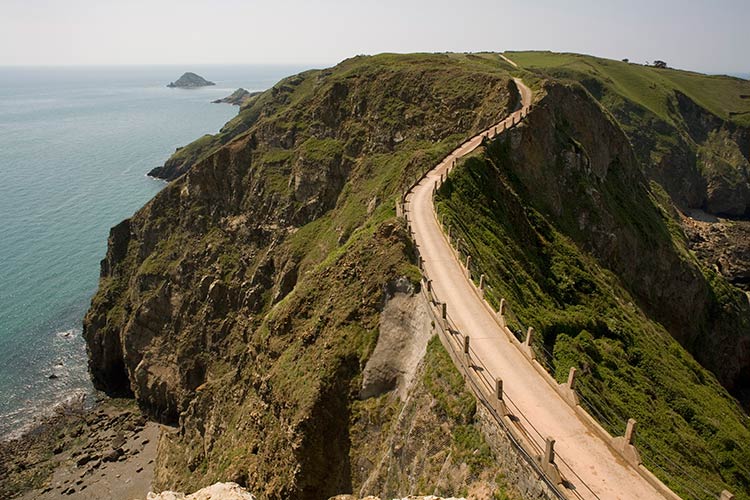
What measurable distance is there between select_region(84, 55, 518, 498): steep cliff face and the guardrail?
737cm

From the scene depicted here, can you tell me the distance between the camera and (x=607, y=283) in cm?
5419

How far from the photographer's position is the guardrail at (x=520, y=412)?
2014 centimetres

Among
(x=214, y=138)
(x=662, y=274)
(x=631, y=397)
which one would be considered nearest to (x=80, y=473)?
(x=631, y=397)

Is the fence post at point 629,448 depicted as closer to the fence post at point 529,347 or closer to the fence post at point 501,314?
the fence post at point 529,347

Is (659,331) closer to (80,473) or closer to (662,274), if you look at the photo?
(662,274)

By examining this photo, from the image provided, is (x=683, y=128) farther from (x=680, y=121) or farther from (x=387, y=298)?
(x=387, y=298)

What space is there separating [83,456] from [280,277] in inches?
1351

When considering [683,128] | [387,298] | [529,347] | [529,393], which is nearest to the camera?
[529,393]

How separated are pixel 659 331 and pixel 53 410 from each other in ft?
268

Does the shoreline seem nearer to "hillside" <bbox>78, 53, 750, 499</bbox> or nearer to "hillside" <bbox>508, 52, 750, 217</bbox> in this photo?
"hillside" <bbox>78, 53, 750, 499</bbox>

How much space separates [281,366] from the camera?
41375 millimetres

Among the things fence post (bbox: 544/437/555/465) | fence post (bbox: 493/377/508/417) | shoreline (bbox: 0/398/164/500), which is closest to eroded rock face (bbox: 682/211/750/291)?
fence post (bbox: 493/377/508/417)

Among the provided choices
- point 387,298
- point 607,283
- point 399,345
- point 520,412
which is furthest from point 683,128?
point 520,412

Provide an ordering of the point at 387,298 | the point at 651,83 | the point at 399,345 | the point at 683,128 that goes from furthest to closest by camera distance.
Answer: the point at 651,83
the point at 683,128
the point at 387,298
the point at 399,345
